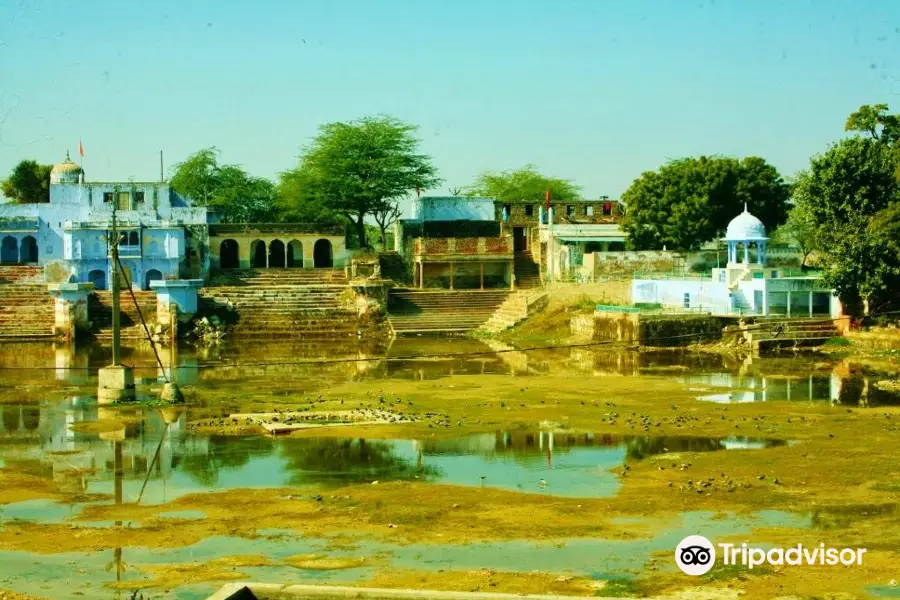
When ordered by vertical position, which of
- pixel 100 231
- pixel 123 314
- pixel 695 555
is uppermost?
pixel 100 231

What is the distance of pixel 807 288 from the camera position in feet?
139

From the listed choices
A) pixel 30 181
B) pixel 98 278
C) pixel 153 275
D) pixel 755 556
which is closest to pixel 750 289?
pixel 153 275

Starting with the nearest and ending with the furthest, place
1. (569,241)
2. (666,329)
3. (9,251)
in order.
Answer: (666,329)
(569,241)
(9,251)

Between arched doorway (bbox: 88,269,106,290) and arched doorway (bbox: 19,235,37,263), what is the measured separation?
7.13 metres

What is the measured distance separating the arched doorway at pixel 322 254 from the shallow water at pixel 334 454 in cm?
2203

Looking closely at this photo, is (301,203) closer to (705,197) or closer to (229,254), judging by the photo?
(229,254)

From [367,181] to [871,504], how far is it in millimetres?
47436

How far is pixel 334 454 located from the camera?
810 inches

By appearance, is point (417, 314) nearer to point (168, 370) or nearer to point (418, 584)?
point (168, 370)

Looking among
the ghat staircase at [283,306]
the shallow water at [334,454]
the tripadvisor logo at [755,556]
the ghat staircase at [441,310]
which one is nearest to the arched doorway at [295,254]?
the ghat staircase at [283,306]

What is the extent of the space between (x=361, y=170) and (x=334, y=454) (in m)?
42.0

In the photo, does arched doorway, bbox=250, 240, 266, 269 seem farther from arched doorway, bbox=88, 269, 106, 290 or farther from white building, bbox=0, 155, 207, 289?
arched doorway, bbox=88, 269, 106, 290

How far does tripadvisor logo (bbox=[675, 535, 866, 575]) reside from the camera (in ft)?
42.4

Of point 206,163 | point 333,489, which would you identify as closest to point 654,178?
point 206,163
